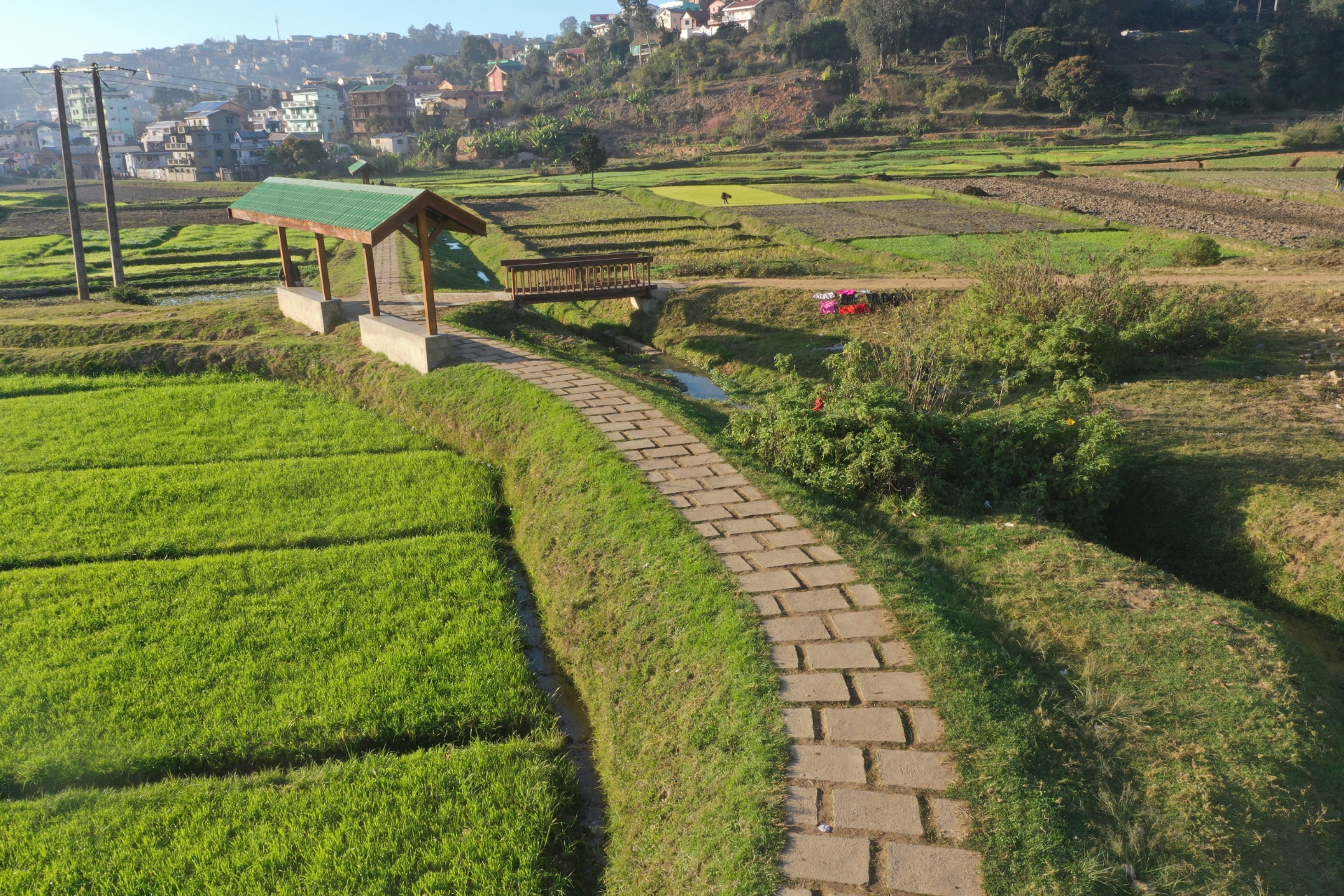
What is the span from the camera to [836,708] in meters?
4.98

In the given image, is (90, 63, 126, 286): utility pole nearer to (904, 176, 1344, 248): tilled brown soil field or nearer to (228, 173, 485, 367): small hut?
(228, 173, 485, 367): small hut

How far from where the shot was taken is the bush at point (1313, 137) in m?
42.9

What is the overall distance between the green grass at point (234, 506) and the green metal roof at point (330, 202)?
12.7 feet

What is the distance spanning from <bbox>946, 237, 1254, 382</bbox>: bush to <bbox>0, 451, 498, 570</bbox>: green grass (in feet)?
25.0

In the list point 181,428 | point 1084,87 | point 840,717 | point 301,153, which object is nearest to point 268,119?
point 301,153

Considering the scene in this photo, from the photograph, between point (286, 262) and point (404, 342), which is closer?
point (404, 342)

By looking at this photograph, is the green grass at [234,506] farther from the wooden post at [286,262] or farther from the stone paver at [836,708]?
the wooden post at [286,262]

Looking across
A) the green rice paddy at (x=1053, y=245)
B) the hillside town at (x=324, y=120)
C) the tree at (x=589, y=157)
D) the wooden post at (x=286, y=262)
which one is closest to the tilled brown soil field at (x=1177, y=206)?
the green rice paddy at (x=1053, y=245)

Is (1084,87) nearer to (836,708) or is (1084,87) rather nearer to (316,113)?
(836,708)

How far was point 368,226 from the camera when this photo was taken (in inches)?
474

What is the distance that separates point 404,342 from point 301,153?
6022 centimetres

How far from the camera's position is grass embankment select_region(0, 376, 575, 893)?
4.56 meters

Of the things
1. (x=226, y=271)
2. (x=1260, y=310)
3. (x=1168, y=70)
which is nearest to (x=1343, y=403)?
(x=1260, y=310)

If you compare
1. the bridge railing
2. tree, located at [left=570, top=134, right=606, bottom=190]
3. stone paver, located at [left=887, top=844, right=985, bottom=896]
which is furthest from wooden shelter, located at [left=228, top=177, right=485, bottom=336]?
tree, located at [left=570, top=134, right=606, bottom=190]
